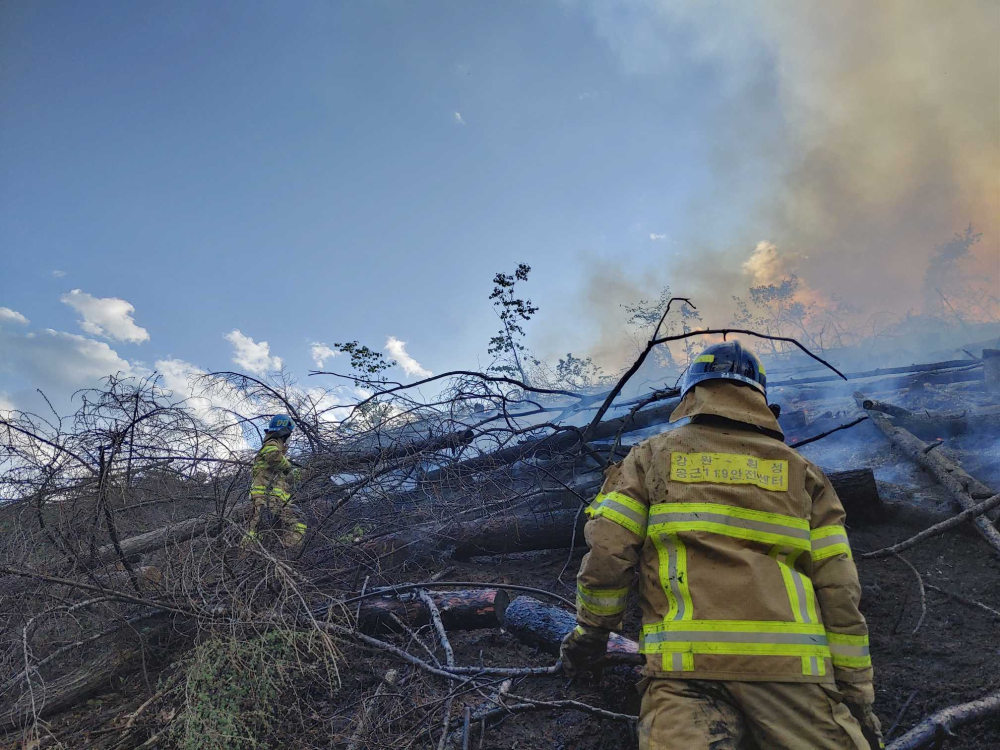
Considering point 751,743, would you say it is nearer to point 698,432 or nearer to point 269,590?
point 698,432

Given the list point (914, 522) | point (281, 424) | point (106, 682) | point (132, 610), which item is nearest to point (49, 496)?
point (132, 610)

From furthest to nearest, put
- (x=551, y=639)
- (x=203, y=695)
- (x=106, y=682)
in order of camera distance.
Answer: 1. (x=106, y=682)
2. (x=551, y=639)
3. (x=203, y=695)

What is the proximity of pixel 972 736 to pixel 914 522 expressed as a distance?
94.7 inches

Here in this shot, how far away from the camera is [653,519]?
192 cm

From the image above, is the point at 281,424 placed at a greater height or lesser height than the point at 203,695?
greater

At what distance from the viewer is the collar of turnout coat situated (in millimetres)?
2021

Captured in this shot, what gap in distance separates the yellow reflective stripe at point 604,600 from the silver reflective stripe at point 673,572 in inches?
10.0

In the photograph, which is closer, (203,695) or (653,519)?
(653,519)

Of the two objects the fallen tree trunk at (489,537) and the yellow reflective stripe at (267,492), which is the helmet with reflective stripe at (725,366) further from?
the yellow reflective stripe at (267,492)

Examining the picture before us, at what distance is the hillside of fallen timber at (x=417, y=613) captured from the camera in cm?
263

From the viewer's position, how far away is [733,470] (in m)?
1.88

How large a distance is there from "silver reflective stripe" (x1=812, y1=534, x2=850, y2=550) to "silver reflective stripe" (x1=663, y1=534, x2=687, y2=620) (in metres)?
0.57

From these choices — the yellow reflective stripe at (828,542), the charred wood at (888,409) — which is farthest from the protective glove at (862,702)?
the charred wood at (888,409)

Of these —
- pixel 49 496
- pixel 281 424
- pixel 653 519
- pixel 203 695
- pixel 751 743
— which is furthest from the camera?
pixel 281 424
